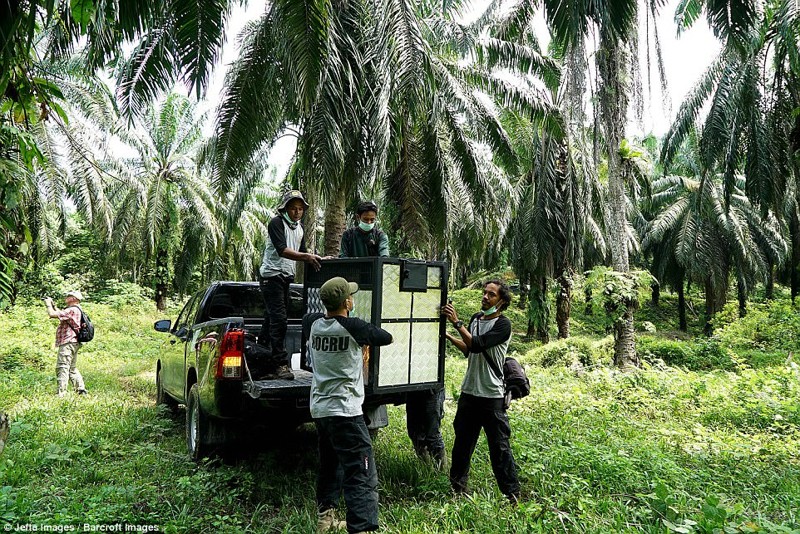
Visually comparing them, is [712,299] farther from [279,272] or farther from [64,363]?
[64,363]

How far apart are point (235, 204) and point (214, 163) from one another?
5.69 metres

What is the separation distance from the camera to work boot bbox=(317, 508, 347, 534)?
13.7 ft

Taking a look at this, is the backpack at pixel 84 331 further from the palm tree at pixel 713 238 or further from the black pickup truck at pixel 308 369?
the palm tree at pixel 713 238

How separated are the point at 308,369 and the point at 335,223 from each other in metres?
5.29

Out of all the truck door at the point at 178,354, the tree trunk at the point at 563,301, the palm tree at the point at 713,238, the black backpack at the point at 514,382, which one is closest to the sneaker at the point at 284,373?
the truck door at the point at 178,354

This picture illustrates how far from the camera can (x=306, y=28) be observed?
5668 millimetres

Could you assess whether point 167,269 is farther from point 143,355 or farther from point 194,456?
point 194,456

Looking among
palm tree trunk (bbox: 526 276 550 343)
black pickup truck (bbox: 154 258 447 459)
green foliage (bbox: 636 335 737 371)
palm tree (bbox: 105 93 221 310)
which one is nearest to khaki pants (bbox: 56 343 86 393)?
black pickup truck (bbox: 154 258 447 459)

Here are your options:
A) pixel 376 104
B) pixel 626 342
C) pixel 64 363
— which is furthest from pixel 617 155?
pixel 64 363

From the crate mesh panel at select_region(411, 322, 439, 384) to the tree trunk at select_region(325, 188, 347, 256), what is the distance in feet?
18.3

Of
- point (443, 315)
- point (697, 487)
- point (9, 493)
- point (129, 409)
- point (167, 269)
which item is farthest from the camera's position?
A: point (167, 269)

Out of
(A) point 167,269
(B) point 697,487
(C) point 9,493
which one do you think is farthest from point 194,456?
(A) point 167,269

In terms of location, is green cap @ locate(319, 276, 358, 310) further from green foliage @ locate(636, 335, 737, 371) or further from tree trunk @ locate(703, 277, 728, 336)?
tree trunk @ locate(703, 277, 728, 336)

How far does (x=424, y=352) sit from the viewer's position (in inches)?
188
